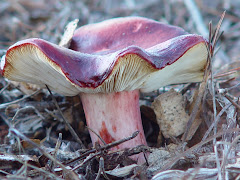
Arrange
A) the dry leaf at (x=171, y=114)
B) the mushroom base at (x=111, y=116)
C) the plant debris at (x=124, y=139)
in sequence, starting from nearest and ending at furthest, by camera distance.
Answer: the plant debris at (x=124, y=139) → the mushroom base at (x=111, y=116) → the dry leaf at (x=171, y=114)

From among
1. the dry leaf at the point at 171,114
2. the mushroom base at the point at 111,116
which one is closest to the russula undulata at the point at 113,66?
the mushroom base at the point at 111,116

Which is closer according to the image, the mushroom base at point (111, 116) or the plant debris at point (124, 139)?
the plant debris at point (124, 139)

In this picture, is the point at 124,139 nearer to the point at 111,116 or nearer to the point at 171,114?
the point at 111,116

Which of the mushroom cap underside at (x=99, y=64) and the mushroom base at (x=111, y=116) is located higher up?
the mushroom cap underside at (x=99, y=64)

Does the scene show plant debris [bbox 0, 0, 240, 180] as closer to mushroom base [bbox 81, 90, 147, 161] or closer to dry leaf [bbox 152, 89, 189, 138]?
dry leaf [bbox 152, 89, 189, 138]

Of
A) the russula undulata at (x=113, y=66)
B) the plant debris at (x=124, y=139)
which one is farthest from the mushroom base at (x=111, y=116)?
the plant debris at (x=124, y=139)

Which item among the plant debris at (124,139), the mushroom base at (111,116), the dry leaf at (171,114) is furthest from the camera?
the dry leaf at (171,114)

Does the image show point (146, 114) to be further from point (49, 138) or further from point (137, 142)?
point (49, 138)

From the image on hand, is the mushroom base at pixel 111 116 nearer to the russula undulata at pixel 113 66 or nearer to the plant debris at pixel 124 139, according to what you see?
the russula undulata at pixel 113 66

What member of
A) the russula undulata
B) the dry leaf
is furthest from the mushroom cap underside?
the dry leaf
